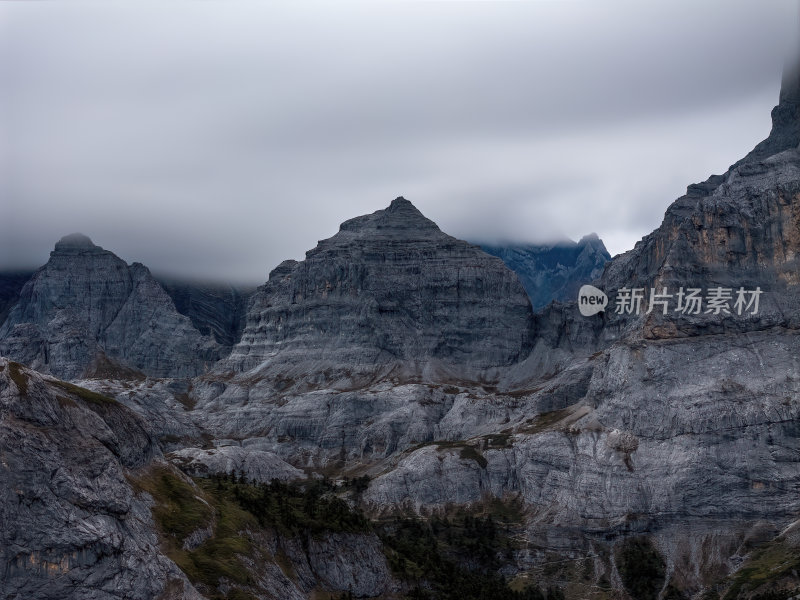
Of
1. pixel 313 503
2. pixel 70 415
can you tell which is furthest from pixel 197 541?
pixel 313 503

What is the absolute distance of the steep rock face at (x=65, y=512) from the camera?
112438mm

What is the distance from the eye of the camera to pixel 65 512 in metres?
116

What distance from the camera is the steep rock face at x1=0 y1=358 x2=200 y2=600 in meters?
112

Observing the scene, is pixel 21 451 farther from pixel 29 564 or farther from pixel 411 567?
pixel 411 567

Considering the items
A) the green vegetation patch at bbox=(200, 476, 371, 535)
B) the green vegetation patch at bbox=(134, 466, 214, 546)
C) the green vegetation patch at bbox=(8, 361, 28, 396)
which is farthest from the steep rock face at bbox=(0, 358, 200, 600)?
the green vegetation patch at bbox=(200, 476, 371, 535)

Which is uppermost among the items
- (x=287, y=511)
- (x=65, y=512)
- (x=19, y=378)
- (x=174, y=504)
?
(x=19, y=378)

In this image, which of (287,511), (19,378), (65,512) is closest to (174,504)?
(65,512)

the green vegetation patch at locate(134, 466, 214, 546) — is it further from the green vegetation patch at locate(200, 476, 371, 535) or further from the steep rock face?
the green vegetation patch at locate(200, 476, 371, 535)

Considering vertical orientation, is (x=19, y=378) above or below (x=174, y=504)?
above

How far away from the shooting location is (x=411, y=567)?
18612 cm

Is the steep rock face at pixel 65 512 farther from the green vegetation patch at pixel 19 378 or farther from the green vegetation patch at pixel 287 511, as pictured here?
the green vegetation patch at pixel 287 511

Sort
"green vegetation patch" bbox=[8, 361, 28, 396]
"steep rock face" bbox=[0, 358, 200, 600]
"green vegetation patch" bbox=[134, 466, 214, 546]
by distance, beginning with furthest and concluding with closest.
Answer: "green vegetation patch" bbox=[134, 466, 214, 546] → "green vegetation patch" bbox=[8, 361, 28, 396] → "steep rock face" bbox=[0, 358, 200, 600]

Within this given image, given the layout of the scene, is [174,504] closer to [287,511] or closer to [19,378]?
[19,378]

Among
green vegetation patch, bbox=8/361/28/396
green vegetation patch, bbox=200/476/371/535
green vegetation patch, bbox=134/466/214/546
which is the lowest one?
green vegetation patch, bbox=200/476/371/535
